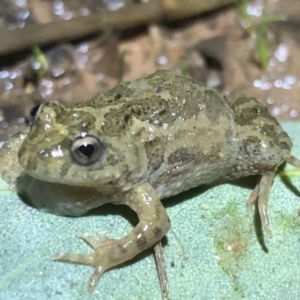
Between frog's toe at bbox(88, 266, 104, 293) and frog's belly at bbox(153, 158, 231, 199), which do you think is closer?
frog's toe at bbox(88, 266, 104, 293)

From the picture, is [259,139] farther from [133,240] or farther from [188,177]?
[133,240]

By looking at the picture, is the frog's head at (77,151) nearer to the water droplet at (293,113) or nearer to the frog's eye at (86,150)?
the frog's eye at (86,150)

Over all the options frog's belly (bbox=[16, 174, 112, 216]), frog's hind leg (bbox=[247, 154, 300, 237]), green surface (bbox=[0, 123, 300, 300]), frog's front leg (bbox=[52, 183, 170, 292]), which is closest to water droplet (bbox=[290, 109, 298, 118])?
frog's hind leg (bbox=[247, 154, 300, 237])

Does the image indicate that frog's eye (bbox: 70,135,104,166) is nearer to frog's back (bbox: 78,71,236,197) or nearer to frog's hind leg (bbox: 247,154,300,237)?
frog's back (bbox: 78,71,236,197)

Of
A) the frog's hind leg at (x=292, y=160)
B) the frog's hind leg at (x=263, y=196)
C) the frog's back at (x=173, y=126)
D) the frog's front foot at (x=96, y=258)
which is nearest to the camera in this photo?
the frog's front foot at (x=96, y=258)

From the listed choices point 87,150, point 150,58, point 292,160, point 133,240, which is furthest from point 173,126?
point 150,58

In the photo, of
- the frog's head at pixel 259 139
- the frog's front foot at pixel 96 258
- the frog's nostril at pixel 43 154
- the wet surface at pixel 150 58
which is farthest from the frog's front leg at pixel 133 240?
the wet surface at pixel 150 58

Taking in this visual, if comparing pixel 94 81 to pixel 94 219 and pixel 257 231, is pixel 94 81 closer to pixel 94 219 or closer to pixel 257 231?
pixel 94 219
